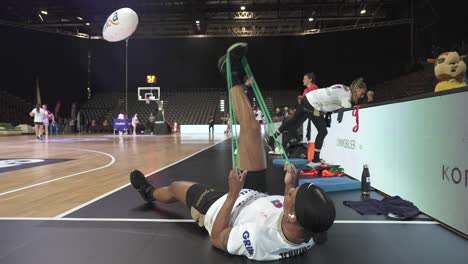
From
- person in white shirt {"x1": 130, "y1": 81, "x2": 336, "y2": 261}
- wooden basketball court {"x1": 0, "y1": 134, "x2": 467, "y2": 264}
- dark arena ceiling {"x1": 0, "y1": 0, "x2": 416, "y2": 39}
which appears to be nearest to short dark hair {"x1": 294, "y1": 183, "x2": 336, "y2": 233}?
person in white shirt {"x1": 130, "y1": 81, "x2": 336, "y2": 261}

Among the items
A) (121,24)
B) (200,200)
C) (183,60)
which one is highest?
(183,60)

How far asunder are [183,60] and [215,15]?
160 inches

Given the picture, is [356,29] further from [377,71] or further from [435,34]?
[435,34]

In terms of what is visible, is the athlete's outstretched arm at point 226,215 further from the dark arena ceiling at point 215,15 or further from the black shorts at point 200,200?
the dark arena ceiling at point 215,15

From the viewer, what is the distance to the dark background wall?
1888 cm

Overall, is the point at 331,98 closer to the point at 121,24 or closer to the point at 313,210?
the point at 313,210

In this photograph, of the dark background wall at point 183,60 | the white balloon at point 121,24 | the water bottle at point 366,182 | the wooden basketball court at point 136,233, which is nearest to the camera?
the wooden basketball court at point 136,233

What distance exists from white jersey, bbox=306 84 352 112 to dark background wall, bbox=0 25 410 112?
15768mm

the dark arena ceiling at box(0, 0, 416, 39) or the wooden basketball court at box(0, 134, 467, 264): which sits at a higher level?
the dark arena ceiling at box(0, 0, 416, 39)

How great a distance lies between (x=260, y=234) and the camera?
1704 mm

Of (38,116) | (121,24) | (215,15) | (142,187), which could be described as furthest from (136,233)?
(215,15)

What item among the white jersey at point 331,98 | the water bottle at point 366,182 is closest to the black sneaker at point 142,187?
the water bottle at point 366,182

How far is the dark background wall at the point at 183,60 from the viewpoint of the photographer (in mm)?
18875

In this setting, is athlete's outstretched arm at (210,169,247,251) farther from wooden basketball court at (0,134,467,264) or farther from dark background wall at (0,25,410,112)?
dark background wall at (0,25,410,112)
